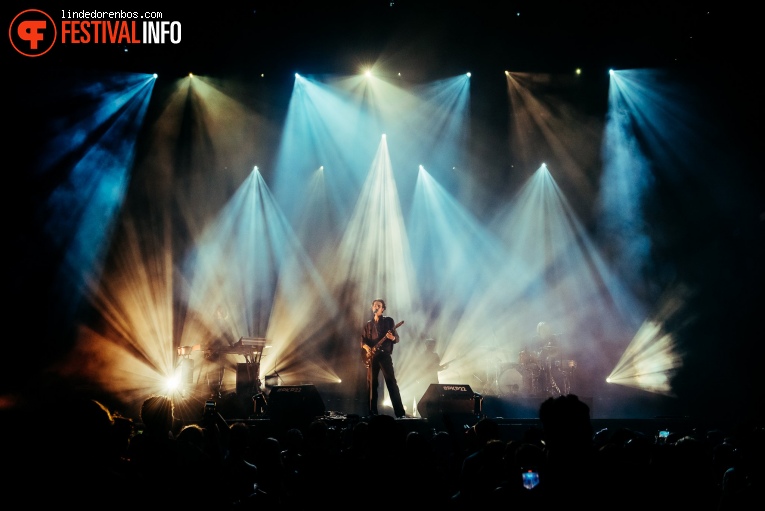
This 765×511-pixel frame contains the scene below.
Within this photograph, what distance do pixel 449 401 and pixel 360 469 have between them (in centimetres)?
624

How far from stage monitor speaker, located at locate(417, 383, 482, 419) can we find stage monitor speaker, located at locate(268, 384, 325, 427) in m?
1.94

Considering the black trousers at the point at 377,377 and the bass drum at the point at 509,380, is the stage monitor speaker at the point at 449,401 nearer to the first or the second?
the black trousers at the point at 377,377

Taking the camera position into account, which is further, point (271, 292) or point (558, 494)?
point (271, 292)

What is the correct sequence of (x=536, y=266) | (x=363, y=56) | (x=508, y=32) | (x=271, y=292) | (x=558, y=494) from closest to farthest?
(x=558, y=494) < (x=508, y=32) < (x=363, y=56) < (x=271, y=292) < (x=536, y=266)

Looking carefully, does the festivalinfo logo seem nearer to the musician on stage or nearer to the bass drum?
the musician on stage

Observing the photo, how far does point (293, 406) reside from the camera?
779cm

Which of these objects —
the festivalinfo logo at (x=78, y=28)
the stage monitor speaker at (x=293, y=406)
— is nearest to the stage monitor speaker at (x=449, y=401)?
the stage monitor speaker at (x=293, y=406)

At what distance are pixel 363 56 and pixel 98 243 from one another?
8587 millimetres

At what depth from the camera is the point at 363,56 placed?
523 inches

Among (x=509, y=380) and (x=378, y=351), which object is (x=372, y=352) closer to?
(x=378, y=351)

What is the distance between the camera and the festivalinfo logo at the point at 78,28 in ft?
34.9

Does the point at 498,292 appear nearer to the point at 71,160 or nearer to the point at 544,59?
the point at 544,59

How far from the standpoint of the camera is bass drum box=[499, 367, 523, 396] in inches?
532

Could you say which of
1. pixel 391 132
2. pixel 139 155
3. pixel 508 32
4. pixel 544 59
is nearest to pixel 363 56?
pixel 391 132
